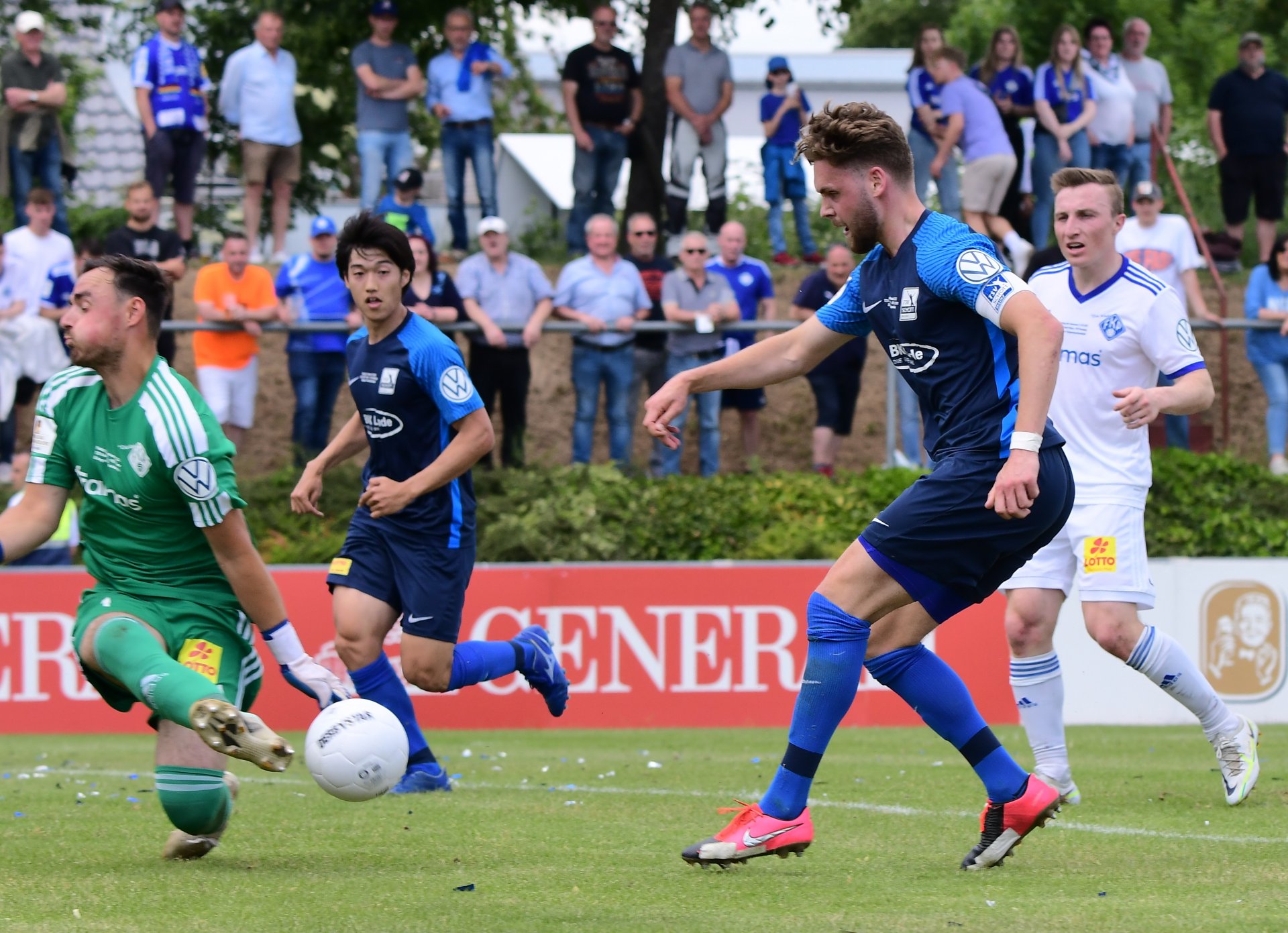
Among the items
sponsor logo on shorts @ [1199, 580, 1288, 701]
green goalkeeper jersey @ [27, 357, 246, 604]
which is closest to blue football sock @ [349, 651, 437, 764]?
green goalkeeper jersey @ [27, 357, 246, 604]

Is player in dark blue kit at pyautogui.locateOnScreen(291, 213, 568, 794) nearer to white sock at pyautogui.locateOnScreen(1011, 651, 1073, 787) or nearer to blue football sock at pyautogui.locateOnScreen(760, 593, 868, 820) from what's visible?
white sock at pyautogui.locateOnScreen(1011, 651, 1073, 787)

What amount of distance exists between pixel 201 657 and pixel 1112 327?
3866 mm

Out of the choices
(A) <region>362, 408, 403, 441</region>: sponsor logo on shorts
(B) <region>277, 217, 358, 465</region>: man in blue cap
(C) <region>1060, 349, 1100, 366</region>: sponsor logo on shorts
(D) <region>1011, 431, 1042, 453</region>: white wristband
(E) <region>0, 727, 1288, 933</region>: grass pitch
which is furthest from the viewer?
(B) <region>277, 217, 358, 465</region>: man in blue cap

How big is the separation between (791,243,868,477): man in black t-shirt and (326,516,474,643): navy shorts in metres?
6.55

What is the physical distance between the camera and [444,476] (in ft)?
23.8

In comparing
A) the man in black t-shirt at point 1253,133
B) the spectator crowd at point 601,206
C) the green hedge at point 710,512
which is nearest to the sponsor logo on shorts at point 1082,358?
the spectator crowd at point 601,206

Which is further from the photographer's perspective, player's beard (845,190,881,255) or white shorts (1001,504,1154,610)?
white shorts (1001,504,1154,610)

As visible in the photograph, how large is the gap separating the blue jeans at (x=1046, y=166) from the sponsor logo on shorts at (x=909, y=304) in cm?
1082

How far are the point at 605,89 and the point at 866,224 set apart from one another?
10746mm

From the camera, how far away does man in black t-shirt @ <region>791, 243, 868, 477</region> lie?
45.0 feet

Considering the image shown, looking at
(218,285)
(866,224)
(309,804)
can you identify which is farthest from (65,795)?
(218,285)

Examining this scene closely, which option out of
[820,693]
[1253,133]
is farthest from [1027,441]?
[1253,133]

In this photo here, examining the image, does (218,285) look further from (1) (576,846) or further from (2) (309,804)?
(1) (576,846)

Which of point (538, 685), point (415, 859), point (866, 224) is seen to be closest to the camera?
point (866, 224)
